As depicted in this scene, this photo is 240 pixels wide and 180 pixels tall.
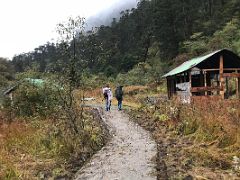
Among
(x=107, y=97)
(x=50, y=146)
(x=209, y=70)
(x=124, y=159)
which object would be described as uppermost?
(x=209, y=70)

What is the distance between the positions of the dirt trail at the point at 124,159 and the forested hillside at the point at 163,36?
275 cm

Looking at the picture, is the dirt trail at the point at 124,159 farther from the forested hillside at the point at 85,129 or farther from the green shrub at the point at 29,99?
the green shrub at the point at 29,99

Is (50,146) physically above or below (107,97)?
below

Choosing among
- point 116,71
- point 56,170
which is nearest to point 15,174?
point 56,170

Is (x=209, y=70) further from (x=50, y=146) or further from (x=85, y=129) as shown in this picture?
(x=50, y=146)

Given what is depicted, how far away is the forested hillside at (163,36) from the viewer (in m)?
13.9

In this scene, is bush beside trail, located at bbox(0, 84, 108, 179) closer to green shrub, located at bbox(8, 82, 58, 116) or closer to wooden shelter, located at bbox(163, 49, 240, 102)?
green shrub, located at bbox(8, 82, 58, 116)

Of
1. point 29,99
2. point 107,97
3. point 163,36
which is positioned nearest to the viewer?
point 29,99

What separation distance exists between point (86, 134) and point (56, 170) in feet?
8.80

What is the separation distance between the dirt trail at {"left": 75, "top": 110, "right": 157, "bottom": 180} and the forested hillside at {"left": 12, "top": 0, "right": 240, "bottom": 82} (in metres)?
2.75

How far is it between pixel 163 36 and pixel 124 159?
5938cm

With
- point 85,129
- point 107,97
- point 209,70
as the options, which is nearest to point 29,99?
point 107,97

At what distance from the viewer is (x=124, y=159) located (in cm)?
1034

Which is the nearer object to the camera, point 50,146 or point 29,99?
point 50,146
